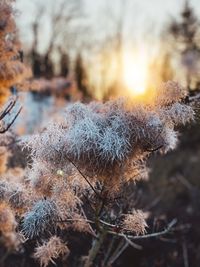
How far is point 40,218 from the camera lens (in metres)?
10.9

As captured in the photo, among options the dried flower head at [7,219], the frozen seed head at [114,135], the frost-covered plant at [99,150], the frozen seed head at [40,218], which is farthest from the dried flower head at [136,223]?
the dried flower head at [7,219]

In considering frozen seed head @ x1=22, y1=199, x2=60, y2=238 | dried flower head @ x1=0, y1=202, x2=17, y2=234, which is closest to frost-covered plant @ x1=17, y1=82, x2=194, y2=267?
frozen seed head @ x1=22, y1=199, x2=60, y2=238

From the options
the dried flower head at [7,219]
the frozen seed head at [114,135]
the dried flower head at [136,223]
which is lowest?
the dried flower head at [7,219]

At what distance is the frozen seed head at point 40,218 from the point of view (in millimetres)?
10756

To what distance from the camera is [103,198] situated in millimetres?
11062

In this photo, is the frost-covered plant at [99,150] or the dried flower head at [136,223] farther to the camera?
the dried flower head at [136,223]

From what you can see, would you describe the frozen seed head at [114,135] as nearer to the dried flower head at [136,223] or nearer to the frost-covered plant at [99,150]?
the frost-covered plant at [99,150]

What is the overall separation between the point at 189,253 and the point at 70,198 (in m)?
14.0

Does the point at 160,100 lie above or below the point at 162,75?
below

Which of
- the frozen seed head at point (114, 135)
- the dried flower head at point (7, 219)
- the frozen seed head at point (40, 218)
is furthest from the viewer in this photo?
the dried flower head at point (7, 219)

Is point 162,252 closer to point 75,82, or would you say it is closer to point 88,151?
point 88,151

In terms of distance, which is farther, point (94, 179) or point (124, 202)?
point (124, 202)

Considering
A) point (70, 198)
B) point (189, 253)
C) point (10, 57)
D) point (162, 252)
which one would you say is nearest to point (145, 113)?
point (70, 198)

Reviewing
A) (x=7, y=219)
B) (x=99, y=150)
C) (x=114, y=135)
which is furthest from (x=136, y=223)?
(x=7, y=219)
